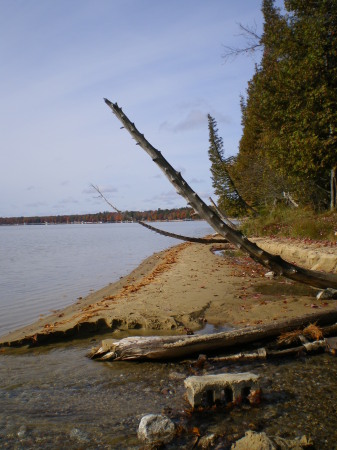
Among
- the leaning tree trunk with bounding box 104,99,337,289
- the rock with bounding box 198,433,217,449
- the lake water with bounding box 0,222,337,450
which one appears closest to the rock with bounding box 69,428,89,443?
the lake water with bounding box 0,222,337,450

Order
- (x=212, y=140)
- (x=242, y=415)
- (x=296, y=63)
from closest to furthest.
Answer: (x=242, y=415), (x=296, y=63), (x=212, y=140)

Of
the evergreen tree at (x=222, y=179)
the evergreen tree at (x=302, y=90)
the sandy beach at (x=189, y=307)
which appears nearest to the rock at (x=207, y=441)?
the sandy beach at (x=189, y=307)

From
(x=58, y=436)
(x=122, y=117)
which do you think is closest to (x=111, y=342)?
(x=58, y=436)

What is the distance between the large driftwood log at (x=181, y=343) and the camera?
5066 mm

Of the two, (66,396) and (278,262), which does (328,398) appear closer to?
(278,262)

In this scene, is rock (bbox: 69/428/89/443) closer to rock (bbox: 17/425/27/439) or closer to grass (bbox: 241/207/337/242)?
rock (bbox: 17/425/27/439)

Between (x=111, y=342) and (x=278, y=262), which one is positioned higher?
(x=278, y=262)

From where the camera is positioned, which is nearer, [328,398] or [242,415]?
[242,415]

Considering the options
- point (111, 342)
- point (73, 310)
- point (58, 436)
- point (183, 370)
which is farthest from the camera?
point (73, 310)

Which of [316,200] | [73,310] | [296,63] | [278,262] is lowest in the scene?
[73,310]

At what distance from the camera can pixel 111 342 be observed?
552cm

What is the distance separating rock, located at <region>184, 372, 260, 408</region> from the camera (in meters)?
3.79

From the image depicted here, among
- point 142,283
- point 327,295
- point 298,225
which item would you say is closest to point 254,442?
point 327,295

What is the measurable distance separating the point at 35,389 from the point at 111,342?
129cm
